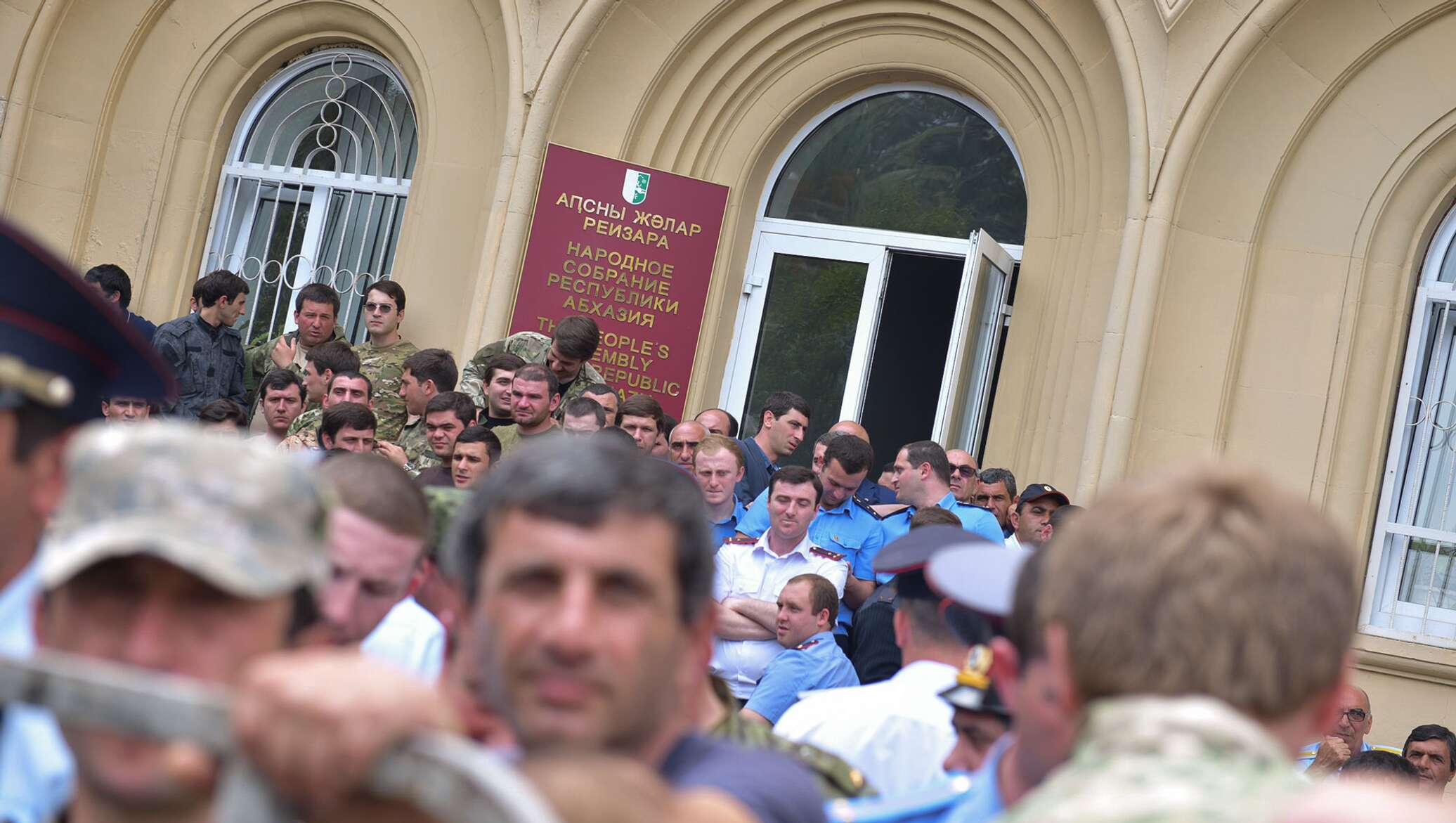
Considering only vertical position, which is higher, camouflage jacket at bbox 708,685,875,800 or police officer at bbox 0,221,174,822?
police officer at bbox 0,221,174,822

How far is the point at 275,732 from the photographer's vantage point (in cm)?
112

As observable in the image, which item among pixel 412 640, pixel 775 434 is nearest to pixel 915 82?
pixel 775 434

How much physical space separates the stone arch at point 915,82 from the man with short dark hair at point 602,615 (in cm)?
715

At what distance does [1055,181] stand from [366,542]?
287 inches

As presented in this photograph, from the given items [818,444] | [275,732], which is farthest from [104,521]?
[818,444]

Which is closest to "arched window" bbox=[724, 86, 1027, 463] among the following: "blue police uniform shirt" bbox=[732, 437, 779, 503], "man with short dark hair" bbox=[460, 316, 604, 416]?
"blue police uniform shirt" bbox=[732, 437, 779, 503]

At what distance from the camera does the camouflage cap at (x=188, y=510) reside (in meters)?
1.36

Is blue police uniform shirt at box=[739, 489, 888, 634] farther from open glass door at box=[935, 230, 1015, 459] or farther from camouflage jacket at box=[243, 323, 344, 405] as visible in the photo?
camouflage jacket at box=[243, 323, 344, 405]

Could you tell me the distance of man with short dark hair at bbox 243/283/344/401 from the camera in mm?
9461

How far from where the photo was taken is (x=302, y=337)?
9.47m

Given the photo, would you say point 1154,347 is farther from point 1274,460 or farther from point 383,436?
point 383,436

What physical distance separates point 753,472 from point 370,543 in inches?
220

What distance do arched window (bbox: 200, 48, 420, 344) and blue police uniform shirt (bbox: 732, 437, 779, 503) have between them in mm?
3762

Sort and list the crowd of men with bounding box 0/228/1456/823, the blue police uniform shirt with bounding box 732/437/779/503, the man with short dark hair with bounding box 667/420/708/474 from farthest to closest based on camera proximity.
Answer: the blue police uniform shirt with bounding box 732/437/779/503, the man with short dark hair with bounding box 667/420/708/474, the crowd of men with bounding box 0/228/1456/823
